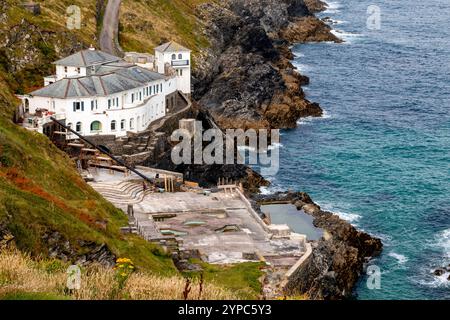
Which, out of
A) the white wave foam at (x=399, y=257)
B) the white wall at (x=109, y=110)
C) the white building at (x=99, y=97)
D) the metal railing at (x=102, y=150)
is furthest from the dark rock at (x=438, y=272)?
the white building at (x=99, y=97)

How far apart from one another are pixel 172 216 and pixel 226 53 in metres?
80.8

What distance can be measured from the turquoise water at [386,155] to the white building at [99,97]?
20.6 meters

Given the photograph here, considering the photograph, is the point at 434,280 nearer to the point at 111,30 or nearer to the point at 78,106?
the point at 78,106

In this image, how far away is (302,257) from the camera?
68938 mm

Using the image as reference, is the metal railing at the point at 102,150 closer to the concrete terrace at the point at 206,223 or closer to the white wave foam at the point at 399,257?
the concrete terrace at the point at 206,223

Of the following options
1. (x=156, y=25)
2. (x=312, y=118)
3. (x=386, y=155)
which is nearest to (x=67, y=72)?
(x=156, y=25)

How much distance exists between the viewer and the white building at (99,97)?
9744 cm

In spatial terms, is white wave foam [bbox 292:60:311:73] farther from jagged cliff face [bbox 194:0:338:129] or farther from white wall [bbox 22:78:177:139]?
white wall [bbox 22:78:177:139]

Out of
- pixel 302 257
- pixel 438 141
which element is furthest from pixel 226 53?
pixel 302 257

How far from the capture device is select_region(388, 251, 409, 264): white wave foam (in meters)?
83.9

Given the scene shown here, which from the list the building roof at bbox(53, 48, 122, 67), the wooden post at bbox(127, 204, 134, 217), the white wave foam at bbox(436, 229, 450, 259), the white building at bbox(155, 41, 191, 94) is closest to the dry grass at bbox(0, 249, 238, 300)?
the wooden post at bbox(127, 204, 134, 217)

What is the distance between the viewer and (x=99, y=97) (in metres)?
98.6

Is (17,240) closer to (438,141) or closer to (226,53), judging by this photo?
(438,141)
